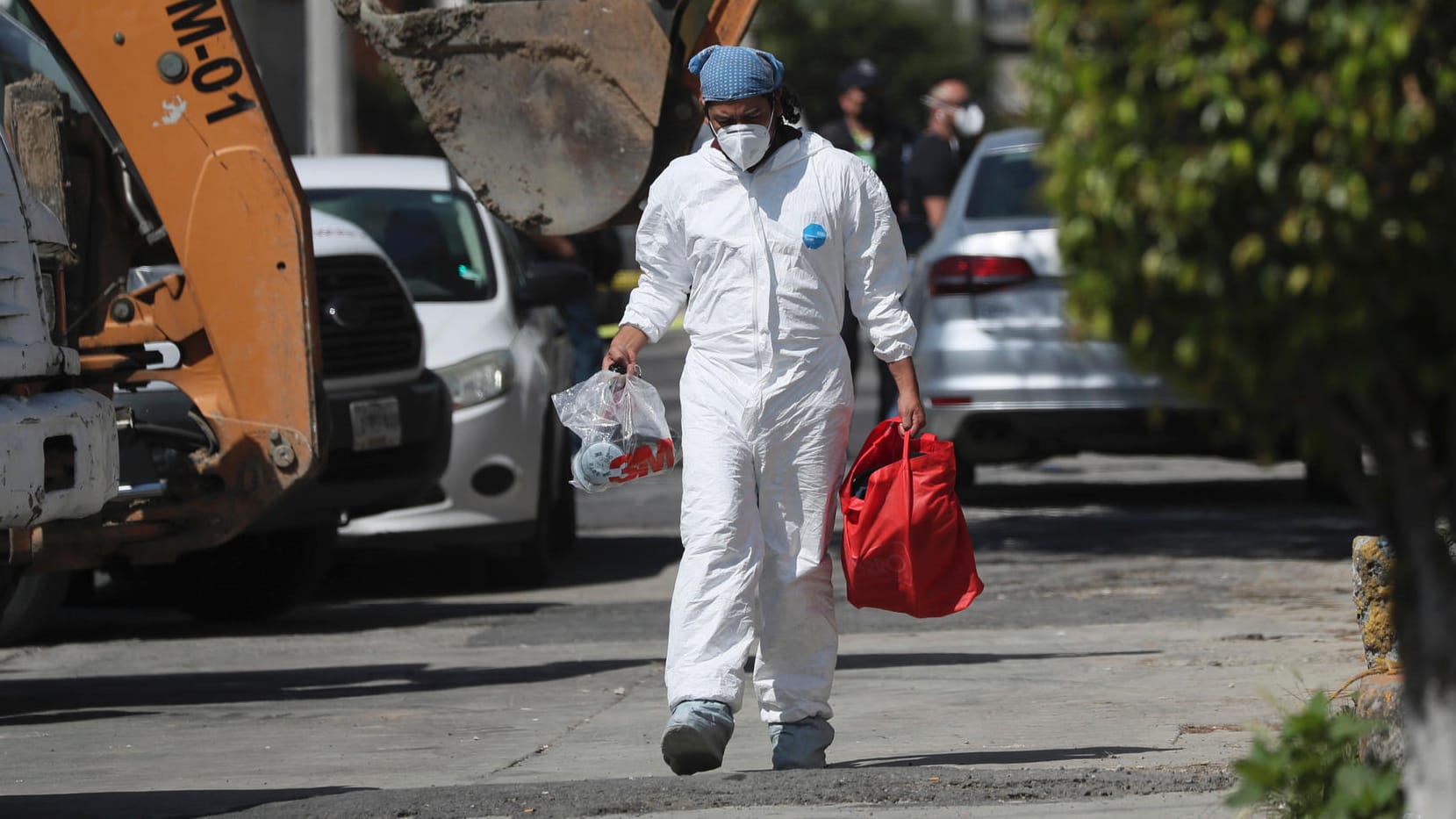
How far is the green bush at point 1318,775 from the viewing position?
3605 mm

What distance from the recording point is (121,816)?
532cm

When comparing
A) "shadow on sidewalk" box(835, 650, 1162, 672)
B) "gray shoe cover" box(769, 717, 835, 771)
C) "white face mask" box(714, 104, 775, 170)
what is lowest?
"shadow on sidewalk" box(835, 650, 1162, 672)

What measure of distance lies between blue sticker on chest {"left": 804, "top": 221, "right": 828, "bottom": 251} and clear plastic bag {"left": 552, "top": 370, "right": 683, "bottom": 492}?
615 millimetres

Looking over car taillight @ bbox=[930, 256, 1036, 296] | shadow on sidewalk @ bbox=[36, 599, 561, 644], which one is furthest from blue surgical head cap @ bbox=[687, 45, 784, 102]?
car taillight @ bbox=[930, 256, 1036, 296]

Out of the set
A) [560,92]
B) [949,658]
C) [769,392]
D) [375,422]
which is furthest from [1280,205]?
[375,422]

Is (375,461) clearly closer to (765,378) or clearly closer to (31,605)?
(31,605)

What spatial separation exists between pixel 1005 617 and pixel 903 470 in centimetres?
302

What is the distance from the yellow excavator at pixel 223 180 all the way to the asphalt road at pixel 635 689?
694 millimetres

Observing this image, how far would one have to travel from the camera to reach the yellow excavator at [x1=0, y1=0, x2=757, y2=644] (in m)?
7.19

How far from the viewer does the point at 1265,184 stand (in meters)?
3.02

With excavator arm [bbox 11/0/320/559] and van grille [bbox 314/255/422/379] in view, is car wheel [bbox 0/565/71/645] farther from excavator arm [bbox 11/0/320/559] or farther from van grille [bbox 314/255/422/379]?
van grille [bbox 314/255/422/379]

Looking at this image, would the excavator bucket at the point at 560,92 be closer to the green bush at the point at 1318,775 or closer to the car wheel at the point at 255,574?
the car wheel at the point at 255,574

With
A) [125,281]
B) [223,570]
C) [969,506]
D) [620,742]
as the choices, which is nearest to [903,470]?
[620,742]

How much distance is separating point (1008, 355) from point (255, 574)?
350 cm
